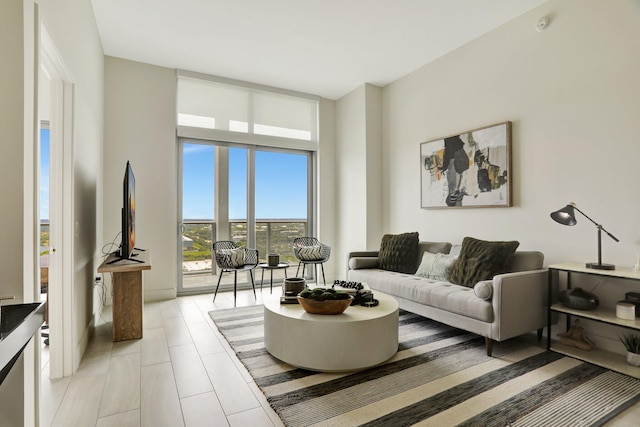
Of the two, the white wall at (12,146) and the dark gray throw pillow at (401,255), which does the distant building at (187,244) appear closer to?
the dark gray throw pillow at (401,255)

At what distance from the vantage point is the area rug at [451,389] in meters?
1.75

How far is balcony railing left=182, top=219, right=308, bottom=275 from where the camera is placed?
464cm

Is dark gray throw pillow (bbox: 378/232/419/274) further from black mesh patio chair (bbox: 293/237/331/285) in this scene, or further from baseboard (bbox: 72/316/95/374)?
baseboard (bbox: 72/316/95/374)

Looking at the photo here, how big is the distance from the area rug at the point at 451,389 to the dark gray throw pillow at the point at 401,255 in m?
1.19

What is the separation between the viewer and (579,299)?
98.3 inches

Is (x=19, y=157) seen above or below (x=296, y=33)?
below

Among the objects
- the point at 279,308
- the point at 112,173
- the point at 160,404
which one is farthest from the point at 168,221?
the point at 160,404

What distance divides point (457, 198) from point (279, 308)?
8.12 ft

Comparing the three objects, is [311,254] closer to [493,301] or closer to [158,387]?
[493,301]

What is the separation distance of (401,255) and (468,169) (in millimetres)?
1237

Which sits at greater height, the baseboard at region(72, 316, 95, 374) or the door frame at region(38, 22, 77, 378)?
the door frame at region(38, 22, 77, 378)

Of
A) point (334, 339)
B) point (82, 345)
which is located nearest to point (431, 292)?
point (334, 339)

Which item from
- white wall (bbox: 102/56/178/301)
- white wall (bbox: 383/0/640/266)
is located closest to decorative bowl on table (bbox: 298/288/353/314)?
white wall (bbox: 383/0/640/266)

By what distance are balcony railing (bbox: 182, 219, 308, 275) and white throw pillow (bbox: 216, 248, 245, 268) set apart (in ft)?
2.38
